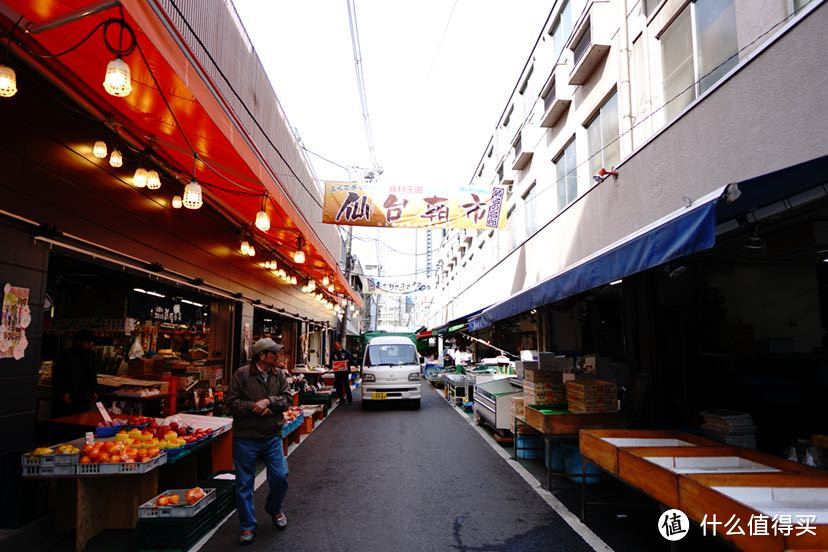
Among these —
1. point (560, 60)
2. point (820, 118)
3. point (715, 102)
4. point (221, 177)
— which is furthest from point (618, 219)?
point (221, 177)

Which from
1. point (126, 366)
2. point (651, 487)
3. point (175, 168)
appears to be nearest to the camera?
point (651, 487)

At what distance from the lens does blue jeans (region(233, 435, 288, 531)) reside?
4.93 meters

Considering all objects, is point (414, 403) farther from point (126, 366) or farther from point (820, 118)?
point (820, 118)

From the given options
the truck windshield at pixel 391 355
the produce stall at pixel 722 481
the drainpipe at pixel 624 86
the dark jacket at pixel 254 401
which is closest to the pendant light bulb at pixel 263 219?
the dark jacket at pixel 254 401

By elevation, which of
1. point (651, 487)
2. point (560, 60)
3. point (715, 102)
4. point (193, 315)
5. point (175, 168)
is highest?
point (560, 60)

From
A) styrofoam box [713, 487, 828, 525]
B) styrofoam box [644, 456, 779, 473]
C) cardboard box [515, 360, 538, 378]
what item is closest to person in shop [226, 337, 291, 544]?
styrofoam box [644, 456, 779, 473]

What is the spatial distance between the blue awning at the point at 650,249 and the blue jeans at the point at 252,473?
3982 mm

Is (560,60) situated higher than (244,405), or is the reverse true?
(560,60)

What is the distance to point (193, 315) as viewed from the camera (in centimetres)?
1335

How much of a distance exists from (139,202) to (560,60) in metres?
11.3

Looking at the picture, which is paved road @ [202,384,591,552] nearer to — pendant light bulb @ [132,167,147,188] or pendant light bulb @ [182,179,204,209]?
pendant light bulb @ [182,179,204,209]

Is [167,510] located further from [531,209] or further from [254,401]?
[531,209]

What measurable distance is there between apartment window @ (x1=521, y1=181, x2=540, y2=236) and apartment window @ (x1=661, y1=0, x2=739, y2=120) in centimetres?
718

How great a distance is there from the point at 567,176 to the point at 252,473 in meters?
11.3
